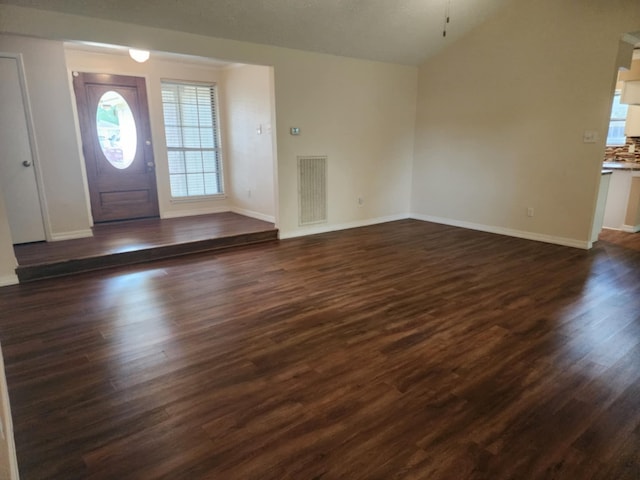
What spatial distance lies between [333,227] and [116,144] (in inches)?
142

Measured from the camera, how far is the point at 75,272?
4207 mm

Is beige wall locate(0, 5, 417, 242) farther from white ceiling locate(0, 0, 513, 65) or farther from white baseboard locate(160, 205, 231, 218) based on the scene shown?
white baseboard locate(160, 205, 231, 218)

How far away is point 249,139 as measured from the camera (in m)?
6.39

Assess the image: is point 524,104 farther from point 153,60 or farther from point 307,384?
point 153,60

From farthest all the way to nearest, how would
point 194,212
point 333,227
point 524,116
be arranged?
point 194,212
point 333,227
point 524,116

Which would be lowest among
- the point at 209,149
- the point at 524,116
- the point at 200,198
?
the point at 200,198

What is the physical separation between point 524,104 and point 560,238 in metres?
1.94

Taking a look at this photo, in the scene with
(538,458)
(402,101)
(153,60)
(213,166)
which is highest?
(153,60)

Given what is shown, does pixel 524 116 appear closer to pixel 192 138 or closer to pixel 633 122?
pixel 633 122

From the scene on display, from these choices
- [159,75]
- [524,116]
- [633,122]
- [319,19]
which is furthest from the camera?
[633,122]

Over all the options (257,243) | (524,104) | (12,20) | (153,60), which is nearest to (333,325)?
(257,243)

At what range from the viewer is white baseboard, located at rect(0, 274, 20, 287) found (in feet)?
12.5

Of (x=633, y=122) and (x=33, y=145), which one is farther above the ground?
(x=633, y=122)

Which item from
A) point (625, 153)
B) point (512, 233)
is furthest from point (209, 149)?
point (625, 153)
